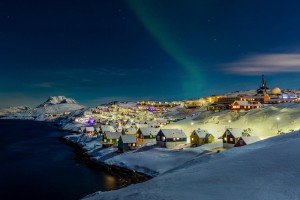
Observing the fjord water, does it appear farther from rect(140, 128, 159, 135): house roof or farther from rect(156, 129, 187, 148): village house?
rect(140, 128, 159, 135): house roof

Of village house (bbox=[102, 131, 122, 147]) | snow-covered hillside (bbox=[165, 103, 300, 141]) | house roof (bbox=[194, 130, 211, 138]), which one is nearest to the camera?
house roof (bbox=[194, 130, 211, 138])

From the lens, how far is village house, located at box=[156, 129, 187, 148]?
7511cm

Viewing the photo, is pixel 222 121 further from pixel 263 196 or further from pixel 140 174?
pixel 263 196

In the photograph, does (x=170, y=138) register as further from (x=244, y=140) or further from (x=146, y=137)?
(x=244, y=140)

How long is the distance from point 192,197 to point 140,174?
1287 inches

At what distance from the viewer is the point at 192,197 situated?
22969 millimetres

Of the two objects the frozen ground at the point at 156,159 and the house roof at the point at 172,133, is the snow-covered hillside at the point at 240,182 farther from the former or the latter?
the house roof at the point at 172,133

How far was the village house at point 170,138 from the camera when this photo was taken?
246 ft

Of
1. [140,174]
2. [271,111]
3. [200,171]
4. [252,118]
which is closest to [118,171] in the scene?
[140,174]

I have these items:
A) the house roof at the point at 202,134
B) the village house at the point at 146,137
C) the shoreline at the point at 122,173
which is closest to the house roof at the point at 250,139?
the house roof at the point at 202,134

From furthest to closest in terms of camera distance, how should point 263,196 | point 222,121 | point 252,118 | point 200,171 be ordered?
point 222,121 < point 252,118 < point 200,171 < point 263,196

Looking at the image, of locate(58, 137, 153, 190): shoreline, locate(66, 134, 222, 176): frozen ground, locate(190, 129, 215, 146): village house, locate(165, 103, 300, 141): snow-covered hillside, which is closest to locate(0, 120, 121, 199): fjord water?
locate(58, 137, 153, 190): shoreline

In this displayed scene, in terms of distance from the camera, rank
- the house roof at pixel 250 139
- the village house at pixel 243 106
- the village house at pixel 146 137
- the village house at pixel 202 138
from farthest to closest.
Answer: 1. the village house at pixel 243 106
2. the village house at pixel 146 137
3. the village house at pixel 202 138
4. the house roof at pixel 250 139

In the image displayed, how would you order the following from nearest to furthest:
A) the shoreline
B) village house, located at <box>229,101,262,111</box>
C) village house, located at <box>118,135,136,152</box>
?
the shoreline
village house, located at <box>118,135,136,152</box>
village house, located at <box>229,101,262,111</box>
